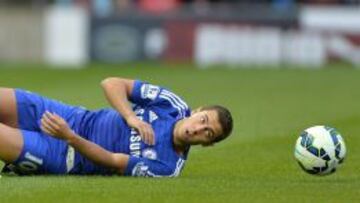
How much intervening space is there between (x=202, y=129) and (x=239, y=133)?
17.9 ft

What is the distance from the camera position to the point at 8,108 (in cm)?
967

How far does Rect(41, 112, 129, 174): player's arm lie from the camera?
886cm

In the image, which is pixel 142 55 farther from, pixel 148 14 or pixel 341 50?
pixel 341 50

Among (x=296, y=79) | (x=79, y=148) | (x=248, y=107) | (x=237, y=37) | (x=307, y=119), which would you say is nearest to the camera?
(x=79, y=148)

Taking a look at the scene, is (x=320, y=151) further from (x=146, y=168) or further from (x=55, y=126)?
(x=55, y=126)

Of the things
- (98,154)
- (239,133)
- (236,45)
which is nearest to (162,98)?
(98,154)

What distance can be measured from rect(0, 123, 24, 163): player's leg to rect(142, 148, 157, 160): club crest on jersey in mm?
916

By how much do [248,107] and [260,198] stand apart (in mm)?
10519

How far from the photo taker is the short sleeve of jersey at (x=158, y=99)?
31.2 ft

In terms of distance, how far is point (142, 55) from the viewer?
31391 millimetres

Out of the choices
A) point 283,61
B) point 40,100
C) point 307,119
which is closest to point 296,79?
point 283,61

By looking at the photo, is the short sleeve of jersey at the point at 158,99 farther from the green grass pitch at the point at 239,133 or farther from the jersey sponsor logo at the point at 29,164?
the jersey sponsor logo at the point at 29,164

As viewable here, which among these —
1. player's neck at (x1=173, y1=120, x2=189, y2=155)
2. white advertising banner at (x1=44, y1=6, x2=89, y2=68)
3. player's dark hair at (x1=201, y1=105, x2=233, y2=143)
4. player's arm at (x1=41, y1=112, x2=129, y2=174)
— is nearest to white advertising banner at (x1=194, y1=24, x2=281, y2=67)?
white advertising banner at (x1=44, y1=6, x2=89, y2=68)

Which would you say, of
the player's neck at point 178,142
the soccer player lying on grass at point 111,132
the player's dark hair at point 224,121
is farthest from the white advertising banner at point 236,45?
the player's dark hair at point 224,121
